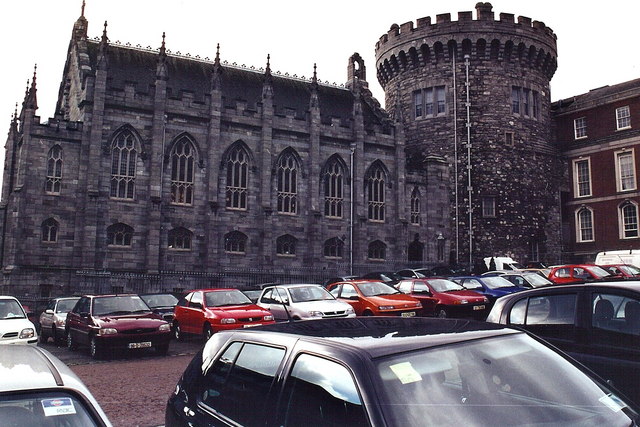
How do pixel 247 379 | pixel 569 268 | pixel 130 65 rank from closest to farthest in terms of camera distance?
pixel 247 379 < pixel 569 268 < pixel 130 65

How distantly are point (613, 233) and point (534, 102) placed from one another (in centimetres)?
1140

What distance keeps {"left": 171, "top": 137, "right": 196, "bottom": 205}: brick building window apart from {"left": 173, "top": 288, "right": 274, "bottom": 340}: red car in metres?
16.1

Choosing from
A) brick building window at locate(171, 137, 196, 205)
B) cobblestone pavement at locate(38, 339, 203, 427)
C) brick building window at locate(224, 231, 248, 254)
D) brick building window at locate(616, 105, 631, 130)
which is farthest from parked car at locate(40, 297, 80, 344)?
brick building window at locate(616, 105, 631, 130)

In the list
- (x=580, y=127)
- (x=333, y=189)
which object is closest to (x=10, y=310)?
(x=333, y=189)

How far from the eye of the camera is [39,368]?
3006 millimetres

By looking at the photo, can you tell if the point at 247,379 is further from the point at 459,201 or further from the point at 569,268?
the point at 459,201

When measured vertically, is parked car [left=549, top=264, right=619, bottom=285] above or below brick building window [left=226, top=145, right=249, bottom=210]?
below

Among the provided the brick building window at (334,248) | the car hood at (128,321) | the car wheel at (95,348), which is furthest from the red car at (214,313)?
the brick building window at (334,248)

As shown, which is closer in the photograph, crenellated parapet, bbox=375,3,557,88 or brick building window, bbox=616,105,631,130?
brick building window, bbox=616,105,631,130

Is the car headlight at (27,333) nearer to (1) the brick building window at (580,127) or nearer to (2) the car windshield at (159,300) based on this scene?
(2) the car windshield at (159,300)

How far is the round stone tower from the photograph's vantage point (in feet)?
127

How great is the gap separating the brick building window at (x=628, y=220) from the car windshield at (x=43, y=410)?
138ft

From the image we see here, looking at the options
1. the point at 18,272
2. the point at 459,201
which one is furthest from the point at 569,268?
the point at 18,272

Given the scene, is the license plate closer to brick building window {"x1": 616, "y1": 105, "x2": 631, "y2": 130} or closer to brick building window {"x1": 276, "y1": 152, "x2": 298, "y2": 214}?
brick building window {"x1": 276, "y1": 152, "x2": 298, "y2": 214}
